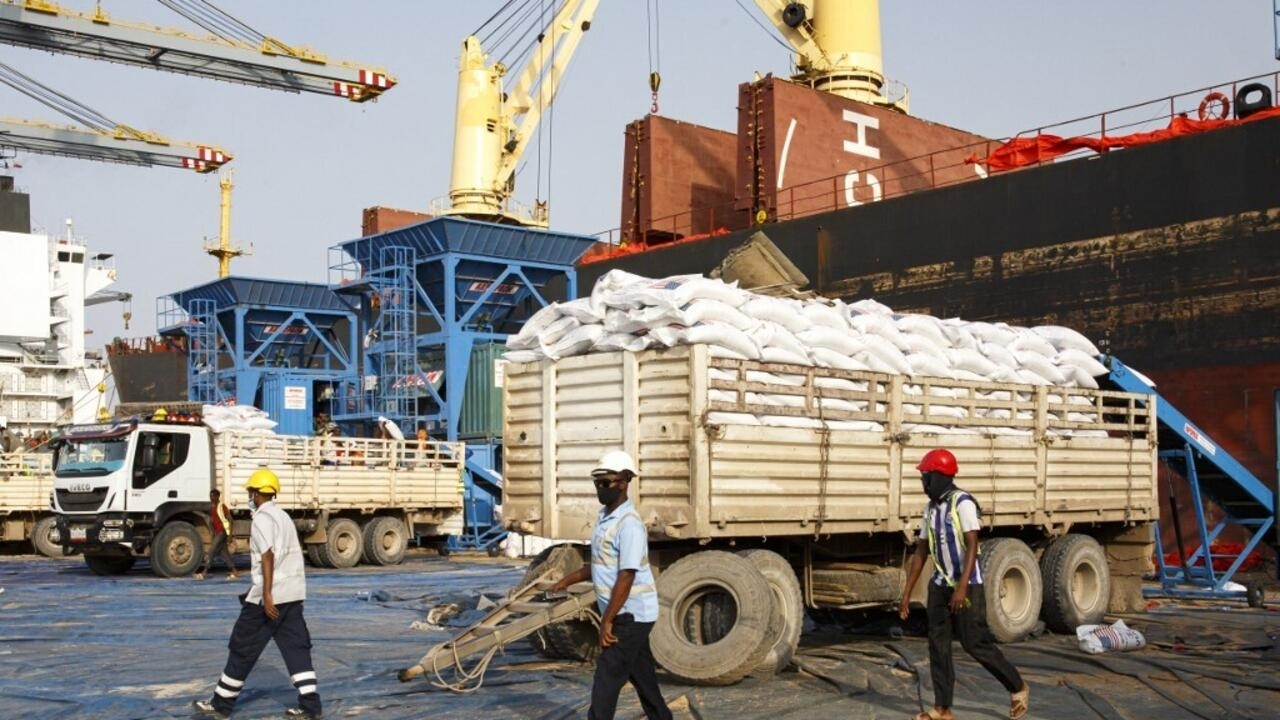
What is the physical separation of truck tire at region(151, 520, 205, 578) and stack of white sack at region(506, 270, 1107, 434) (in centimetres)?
1177

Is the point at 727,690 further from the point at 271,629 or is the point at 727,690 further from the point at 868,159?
the point at 868,159

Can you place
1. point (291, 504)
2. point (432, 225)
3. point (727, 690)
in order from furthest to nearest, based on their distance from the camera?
1. point (432, 225)
2. point (291, 504)
3. point (727, 690)

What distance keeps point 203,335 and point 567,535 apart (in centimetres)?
3597

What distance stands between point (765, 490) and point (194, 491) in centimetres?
1395

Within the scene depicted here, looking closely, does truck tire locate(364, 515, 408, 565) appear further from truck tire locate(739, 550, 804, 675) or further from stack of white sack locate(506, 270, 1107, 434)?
truck tire locate(739, 550, 804, 675)

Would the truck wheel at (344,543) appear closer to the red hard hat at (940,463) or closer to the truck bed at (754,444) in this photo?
the truck bed at (754,444)

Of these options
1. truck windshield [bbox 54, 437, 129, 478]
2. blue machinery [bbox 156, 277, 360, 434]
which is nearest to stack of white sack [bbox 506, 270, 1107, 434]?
truck windshield [bbox 54, 437, 129, 478]

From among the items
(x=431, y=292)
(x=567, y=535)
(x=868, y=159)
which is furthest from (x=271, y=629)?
(x=868, y=159)

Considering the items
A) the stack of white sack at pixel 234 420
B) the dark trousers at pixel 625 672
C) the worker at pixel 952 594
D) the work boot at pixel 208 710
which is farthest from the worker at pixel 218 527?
the dark trousers at pixel 625 672

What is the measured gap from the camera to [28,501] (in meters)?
26.7

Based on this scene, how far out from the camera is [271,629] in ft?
26.3

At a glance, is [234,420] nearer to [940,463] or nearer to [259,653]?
[259,653]

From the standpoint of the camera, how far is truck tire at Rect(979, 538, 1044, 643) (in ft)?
37.7

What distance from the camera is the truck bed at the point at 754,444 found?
30.5ft
